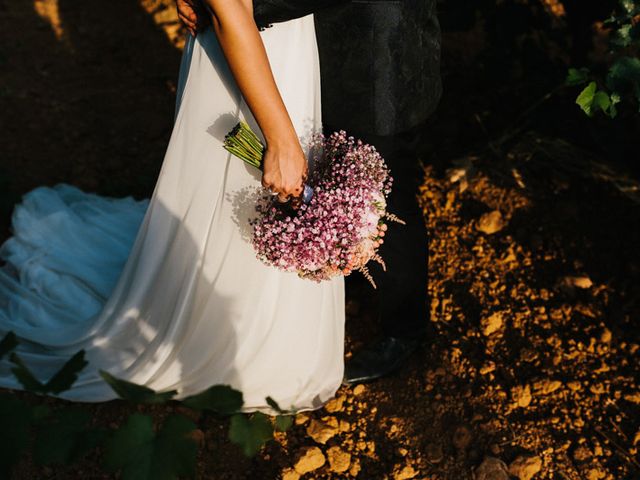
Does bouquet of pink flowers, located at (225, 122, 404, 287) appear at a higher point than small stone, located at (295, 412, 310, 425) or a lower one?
higher

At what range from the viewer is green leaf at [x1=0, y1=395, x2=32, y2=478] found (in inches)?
38.7

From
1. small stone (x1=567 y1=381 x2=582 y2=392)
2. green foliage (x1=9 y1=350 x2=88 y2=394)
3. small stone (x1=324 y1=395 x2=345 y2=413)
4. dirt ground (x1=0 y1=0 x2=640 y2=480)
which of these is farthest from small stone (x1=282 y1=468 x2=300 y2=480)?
green foliage (x1=9 y1=350 x2=88 y2=394)

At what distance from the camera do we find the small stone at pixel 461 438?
2128 mm

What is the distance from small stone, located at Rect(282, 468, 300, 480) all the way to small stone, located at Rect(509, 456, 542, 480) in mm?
696

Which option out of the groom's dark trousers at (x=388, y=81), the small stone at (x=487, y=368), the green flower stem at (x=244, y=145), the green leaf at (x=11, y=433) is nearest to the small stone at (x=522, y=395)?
the small stone at (x=487, y=368)

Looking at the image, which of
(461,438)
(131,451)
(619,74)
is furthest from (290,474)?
(619,74)

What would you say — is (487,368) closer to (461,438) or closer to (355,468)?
(461,438)

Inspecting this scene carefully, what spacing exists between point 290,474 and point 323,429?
20 cm

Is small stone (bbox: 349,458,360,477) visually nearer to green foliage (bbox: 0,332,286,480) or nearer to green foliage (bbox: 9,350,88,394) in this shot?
green foliage (bbox: 0,332,286,480)

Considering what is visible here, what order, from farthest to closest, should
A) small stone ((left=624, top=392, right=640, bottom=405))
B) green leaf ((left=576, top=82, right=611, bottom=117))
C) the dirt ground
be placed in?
small stone ((left=624, top=392, right=640, bottom=405)), the dirt ground, green leaf ((left=576, top=82, right=611, bottom=117))

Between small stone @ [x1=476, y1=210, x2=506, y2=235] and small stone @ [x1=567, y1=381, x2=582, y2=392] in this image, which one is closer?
small stone @ [x1=567, y1=381, x2=582, y2=392]

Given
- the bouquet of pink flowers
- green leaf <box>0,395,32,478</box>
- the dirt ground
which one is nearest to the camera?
green leaf <box>0,395,32,478</box>

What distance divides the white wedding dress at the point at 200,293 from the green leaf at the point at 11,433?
0.91 meters

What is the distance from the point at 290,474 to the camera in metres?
2.02
